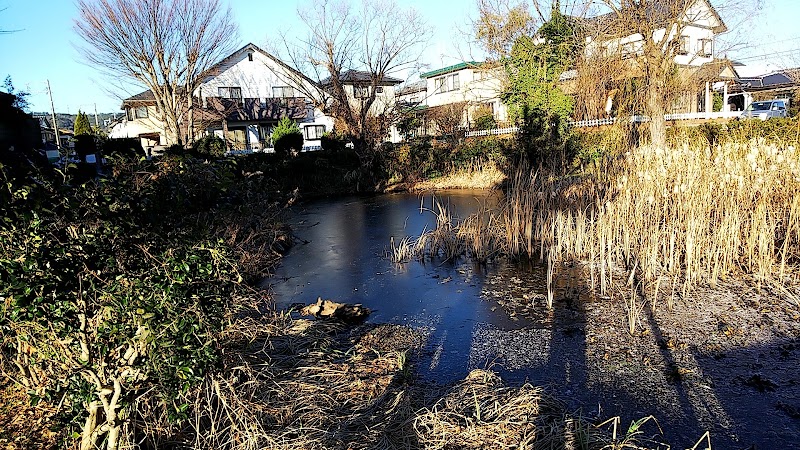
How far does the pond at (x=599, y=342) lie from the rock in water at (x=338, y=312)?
0.43 feet

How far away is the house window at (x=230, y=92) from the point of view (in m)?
28.5

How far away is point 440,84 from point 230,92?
42.6ft

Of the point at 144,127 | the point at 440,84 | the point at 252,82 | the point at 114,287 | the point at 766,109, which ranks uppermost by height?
the point at 252,82

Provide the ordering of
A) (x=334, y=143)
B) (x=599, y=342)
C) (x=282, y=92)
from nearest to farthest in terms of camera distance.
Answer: (x=599, y=342) → (x=334, y=143) → (x=282, y=92)

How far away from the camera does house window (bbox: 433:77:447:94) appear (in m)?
32.2

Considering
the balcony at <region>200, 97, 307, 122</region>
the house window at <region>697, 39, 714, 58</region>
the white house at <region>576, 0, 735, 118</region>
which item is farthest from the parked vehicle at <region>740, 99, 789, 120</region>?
the balcony at <region>200, 97, 307, 122</region>

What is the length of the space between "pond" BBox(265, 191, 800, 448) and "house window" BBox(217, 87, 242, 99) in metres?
24.7

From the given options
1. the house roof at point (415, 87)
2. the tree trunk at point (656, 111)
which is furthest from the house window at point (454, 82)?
the tree trunk at point (656, 111)

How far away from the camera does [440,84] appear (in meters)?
32.8

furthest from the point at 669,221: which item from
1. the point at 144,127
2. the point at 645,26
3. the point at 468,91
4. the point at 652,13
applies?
the point at 144,127

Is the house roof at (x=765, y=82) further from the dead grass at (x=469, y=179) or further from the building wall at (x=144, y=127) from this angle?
the building wall at (x=144, y=127)

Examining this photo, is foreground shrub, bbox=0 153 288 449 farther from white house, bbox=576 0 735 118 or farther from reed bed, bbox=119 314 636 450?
white house, bbox=576 0 735 118

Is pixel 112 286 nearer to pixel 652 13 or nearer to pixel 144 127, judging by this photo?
pixel 652 13

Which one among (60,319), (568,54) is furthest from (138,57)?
(60,319)
